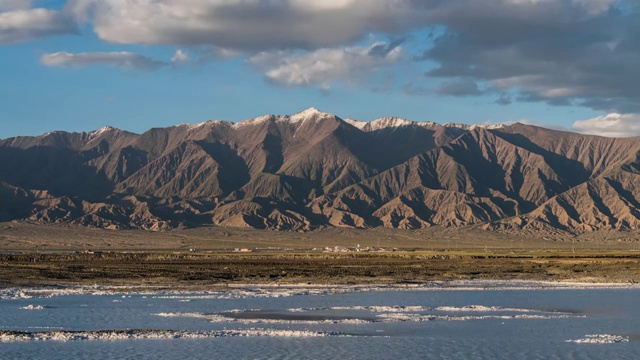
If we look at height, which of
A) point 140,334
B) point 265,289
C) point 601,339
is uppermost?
point 601,339

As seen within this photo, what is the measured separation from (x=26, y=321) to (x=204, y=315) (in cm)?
895

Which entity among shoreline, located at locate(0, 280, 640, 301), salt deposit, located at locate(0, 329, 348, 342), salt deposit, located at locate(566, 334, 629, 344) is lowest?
shoreline, located at locate(0, 280, 640, 301)

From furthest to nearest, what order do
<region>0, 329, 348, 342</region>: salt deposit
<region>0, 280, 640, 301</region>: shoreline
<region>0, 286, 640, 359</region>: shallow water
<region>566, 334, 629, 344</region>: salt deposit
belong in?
<region>0, 280, 640, 301</region>: shoreline → <region>0, 329, 348, 342</region>: salt deposit → <region>566, 334, 629, 344</region>: salt deposit → <region>0, 286, 640, 359</region>: shallow water

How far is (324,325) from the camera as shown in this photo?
134 ft

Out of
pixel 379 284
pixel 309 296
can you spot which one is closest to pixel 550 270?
pixel 379 284

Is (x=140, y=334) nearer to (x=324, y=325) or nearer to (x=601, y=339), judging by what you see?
(x=324, y=325)

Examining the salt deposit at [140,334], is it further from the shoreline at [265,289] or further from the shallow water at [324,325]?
the shoreline at [265,289]

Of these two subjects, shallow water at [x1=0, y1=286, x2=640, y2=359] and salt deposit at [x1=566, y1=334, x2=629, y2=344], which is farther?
salt deposit at [x1=566, y1=334, x2=629, y2=344]

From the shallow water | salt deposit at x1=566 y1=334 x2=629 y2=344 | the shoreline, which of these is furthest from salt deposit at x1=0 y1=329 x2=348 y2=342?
the shoreline

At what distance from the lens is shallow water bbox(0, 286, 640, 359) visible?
32.6 metres

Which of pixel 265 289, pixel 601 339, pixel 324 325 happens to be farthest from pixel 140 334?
pixel 265 289

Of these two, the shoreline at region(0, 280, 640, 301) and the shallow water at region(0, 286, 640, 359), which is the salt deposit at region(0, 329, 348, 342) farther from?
the shoreline at region(0, 280, 640, 301)

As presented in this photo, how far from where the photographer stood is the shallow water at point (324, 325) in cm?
3256

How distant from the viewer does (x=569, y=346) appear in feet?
112
